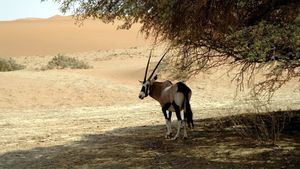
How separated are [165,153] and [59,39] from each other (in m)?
75.1

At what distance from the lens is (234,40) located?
8.44m

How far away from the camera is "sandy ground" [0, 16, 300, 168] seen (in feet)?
34.1

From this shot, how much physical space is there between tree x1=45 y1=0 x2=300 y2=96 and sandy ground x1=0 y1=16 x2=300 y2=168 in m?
1.79

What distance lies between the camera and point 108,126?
51.5 ft

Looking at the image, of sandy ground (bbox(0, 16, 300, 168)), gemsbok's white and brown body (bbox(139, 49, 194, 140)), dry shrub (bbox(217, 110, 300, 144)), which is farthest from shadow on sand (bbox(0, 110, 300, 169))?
gemsbok's white and brown body (bbox(139, 49, 194, 140))

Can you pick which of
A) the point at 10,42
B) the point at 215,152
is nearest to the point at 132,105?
the point at 215,152

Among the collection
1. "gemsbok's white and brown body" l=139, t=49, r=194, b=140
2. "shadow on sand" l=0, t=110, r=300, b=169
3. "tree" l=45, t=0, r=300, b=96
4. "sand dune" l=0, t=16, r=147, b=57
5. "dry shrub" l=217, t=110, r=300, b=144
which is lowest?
"shadow on sand" l=0, t=110, r=300, b=169

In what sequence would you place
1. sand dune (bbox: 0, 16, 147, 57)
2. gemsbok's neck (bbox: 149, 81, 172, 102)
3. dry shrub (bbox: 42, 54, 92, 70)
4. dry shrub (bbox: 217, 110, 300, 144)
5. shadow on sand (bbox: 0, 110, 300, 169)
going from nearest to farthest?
1. shadow on sand (bbox: 0, 110, 300, 169)
2. dry shrub (bbox: 217, 110, 300, 144)
3. gemsbok's neck (bbox: 149, 81, 172, 102)
4. dry shrub (bbox: 42, 54, 92, 70)
5. sand dune (bbox: 0, 16, 147, 57)

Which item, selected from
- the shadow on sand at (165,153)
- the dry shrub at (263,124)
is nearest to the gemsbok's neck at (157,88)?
the shadow on sand at (165,153)

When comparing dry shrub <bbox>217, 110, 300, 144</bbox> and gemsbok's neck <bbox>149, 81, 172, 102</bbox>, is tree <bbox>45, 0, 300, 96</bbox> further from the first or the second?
dry shrub <bbox>217, 110, 300, 144</bbox>

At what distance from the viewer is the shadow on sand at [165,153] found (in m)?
9.84

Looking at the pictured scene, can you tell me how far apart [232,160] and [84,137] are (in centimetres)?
488

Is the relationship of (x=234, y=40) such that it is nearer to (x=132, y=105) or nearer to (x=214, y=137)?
(x=214, y=137)

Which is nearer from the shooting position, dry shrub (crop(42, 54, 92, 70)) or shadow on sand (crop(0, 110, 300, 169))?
shadow on sand (crop(0, 110, 300, 169))
